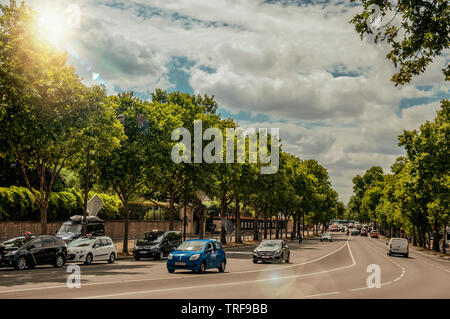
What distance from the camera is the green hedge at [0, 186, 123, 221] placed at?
38281mm

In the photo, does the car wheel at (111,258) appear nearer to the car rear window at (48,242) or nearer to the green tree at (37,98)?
the green tree at (37,98)

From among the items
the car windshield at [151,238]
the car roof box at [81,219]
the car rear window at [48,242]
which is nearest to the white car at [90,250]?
the car rear window at [48,242]

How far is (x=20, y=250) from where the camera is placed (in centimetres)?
2273

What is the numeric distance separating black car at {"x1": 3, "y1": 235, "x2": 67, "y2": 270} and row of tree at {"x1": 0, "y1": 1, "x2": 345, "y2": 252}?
161 inches

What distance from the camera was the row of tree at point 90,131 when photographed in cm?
2248

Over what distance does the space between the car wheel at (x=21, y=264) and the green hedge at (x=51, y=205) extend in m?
16.3

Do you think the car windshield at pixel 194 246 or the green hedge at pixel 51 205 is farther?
the green hedge at pixel 51 205

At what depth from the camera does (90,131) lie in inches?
1099

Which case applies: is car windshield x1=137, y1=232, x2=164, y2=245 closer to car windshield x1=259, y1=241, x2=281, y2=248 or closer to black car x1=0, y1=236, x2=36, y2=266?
car windshield x1=259, y1=241, x2=281, y2=248

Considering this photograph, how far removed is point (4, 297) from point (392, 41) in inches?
545

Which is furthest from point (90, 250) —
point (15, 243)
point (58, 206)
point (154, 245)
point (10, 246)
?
point (58, 206)

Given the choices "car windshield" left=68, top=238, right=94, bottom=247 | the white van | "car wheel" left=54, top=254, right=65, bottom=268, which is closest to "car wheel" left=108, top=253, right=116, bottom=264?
"car windshield" left=68, top=238, right=94, bottom=247
